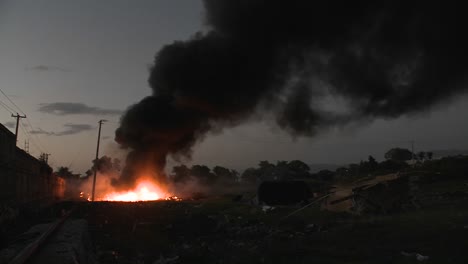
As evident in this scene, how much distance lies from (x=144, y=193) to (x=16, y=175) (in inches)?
741

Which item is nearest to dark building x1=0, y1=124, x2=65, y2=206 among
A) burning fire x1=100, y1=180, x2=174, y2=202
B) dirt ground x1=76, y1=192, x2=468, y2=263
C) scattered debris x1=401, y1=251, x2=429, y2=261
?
dirt ground x1=76, y1=192, x2=468, y2=263

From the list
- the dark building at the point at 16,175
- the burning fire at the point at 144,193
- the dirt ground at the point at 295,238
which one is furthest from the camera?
the burning fire at the point at 144,193

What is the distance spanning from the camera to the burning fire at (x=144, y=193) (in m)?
43.2

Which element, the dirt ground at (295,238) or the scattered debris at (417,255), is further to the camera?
the dirt ground at (295,238)

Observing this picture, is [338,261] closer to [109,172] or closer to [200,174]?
[109,172]

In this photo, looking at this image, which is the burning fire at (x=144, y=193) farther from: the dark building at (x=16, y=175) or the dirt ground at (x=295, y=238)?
the dirt ground at (x=295, y=238)

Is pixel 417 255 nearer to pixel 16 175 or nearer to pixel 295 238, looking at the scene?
pixel 295 238

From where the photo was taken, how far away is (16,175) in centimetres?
2681

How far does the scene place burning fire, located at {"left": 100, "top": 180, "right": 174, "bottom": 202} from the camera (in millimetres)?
43219

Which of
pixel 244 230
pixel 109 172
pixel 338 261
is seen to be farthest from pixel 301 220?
pixel 109 172

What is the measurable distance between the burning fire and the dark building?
8807 mm

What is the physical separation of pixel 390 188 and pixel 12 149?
2135 cm

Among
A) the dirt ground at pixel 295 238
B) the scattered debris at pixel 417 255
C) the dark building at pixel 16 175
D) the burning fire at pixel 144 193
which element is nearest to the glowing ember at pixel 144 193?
the burning fire at pixel 144 193

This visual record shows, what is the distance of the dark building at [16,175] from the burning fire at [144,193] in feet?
28.9
